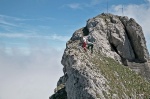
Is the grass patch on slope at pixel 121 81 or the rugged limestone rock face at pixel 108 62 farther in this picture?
the grass patch on slope at pixel 121 81

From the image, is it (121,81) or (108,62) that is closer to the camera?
(121,81)

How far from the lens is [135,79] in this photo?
78875 mm

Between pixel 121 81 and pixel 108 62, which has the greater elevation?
pixel 108 62

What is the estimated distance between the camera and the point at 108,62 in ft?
259

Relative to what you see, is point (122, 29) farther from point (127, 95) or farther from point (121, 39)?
point (127, 95)

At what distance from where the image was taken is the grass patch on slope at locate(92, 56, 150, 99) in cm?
6853

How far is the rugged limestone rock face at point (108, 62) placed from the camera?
6488 cm

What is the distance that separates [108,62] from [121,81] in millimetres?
7725

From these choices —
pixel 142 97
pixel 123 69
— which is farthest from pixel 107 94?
pixel 123 69

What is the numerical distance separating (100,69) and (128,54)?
26.7 m

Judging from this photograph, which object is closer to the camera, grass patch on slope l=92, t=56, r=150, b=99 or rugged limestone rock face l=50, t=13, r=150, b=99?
rugged limestone rock face l=50, t=13, r=150, b=99

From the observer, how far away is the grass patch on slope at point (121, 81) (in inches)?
2698

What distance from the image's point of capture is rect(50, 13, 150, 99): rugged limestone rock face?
64.9 m

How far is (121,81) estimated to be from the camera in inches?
2881
